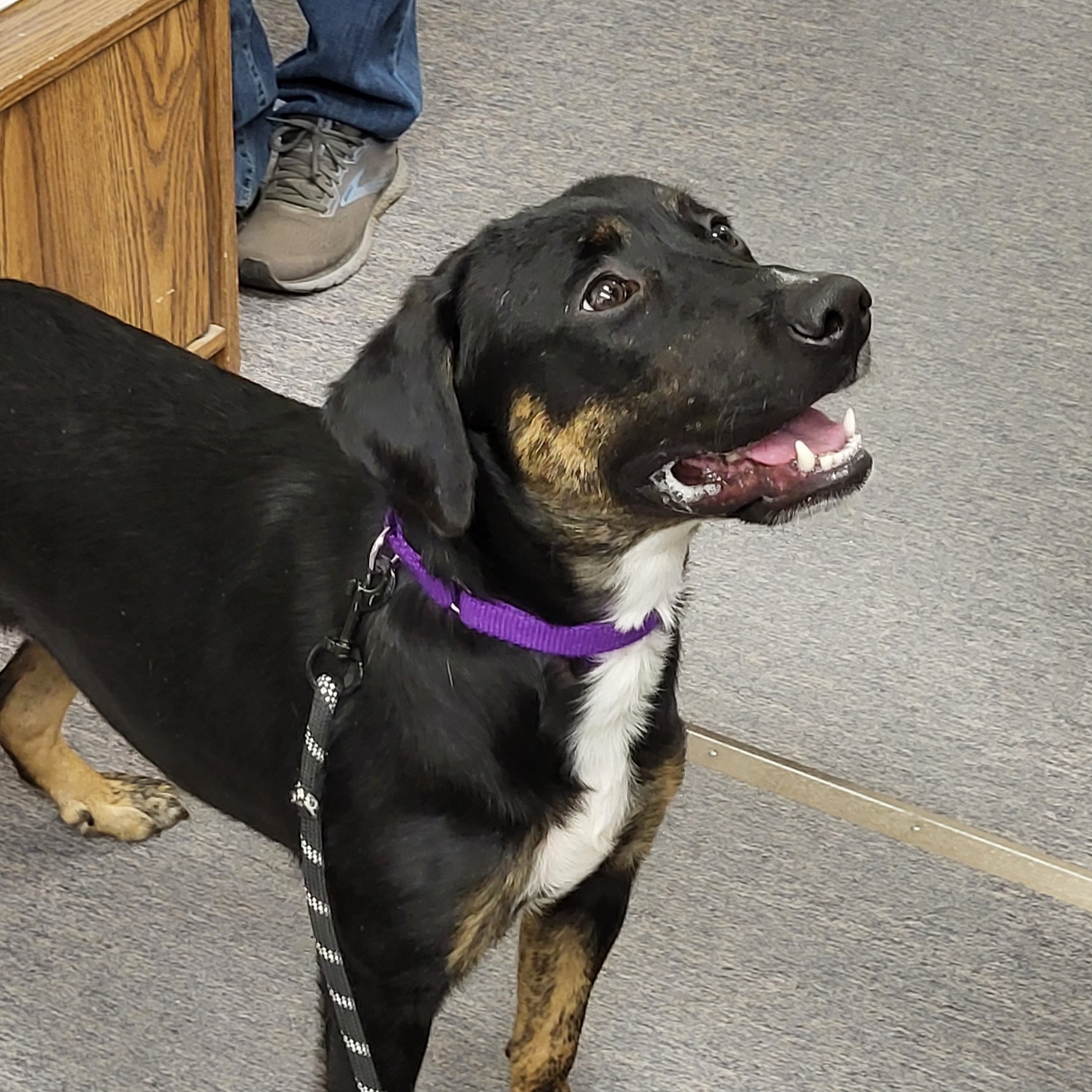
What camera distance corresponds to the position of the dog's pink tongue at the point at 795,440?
136cm

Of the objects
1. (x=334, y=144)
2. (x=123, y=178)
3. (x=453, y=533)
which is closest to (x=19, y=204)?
(x=123, y=178)

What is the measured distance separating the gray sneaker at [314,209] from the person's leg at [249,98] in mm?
46

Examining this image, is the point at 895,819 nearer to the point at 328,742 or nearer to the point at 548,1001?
the point at 548,1001

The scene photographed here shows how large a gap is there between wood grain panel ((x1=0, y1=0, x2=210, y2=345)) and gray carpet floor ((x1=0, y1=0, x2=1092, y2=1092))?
32 centimetres

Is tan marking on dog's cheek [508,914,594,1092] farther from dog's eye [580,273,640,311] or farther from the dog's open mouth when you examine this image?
dog's eye [580,273,640,311]

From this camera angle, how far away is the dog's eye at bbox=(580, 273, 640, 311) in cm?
134

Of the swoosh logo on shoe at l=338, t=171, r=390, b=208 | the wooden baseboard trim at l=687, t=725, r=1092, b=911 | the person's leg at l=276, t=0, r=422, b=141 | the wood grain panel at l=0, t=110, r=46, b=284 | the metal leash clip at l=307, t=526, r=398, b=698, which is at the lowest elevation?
the wooden baseboard trim at l=687, t=725, r=1092, b=911

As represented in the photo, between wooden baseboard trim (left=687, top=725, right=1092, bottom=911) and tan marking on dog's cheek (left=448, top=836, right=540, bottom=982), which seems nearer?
tan marking on dog's cheek (left=448, top=836, right=540, bottom=982)

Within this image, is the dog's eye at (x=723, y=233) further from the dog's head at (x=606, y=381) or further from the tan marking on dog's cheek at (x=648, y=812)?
the tan marking on dog's cheek at (x=648, y=812)

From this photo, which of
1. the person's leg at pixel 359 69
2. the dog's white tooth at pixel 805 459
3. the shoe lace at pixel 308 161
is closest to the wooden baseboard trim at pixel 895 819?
the dog's white tooth at pixel 805 459

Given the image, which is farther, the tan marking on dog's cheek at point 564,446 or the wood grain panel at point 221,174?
the wood grain panel at point 221,174

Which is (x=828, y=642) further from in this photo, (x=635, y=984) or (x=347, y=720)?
(x=347, y=720)

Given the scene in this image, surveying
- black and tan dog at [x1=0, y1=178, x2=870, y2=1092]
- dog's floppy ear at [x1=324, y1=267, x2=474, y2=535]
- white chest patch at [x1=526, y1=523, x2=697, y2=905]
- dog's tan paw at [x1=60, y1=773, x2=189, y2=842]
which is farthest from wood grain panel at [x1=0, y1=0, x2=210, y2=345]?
white chest patch at [x1=526, y1=523, x2=697, y2=905]

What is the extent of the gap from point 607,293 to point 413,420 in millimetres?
200
